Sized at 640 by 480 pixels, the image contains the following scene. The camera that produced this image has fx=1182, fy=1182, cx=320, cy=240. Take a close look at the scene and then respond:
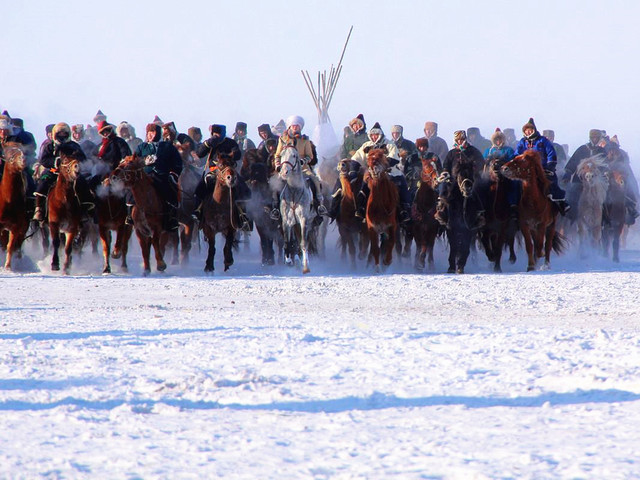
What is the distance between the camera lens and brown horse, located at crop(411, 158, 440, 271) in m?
18.5

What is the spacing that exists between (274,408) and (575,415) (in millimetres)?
1512

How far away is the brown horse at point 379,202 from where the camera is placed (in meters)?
17.8

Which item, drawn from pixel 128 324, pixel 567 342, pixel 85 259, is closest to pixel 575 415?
pixel 567 342

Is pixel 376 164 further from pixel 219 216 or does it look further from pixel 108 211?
pixel 108 211

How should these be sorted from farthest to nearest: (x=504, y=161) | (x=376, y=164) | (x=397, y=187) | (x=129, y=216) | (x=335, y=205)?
1. (x=335, y=205)
2. (x=397, y=187)
3. (x=504, y=161)
4. (x=376, y=164)
5. (x=129, y=216)

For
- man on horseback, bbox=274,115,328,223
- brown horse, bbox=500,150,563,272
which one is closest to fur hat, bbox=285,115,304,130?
man on horseback, bbox=274,115,328,223

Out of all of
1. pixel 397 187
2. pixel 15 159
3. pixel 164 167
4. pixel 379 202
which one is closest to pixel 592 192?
pixel 397 187

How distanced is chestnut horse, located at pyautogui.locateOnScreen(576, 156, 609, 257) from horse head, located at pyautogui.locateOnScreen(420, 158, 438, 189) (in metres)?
4.05

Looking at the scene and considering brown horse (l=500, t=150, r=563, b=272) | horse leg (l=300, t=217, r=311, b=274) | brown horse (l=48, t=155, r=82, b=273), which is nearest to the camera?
brown horse (l=48, t=155, r=82, b=273)

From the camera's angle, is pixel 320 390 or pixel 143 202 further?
pixel 143 202

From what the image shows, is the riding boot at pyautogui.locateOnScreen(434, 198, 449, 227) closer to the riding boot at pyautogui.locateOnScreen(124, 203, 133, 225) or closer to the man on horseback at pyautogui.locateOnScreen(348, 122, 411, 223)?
the man on horseback at pyautogui.locateOnScreen(348, 122, 411, 223)

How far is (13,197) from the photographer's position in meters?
17.4

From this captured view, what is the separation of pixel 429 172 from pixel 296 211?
2191 mm

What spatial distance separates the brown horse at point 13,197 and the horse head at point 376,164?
16.8 ft
